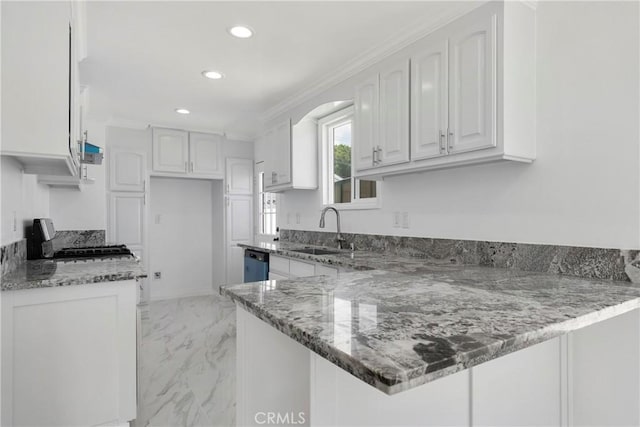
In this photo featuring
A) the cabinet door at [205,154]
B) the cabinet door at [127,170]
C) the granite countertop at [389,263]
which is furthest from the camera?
the cabinet door at [205,154]

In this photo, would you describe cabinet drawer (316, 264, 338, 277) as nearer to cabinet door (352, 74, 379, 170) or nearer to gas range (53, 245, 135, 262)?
cabinet door (352, 74, 379, 170)

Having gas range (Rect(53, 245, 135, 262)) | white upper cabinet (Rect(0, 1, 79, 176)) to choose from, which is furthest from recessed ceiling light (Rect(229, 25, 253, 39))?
gas range (Rect(53, 245, 135, 262))

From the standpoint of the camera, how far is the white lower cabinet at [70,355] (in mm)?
1637

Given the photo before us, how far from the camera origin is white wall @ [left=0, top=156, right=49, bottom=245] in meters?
1.84

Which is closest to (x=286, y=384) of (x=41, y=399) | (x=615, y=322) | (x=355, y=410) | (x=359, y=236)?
(x=355, y=410)

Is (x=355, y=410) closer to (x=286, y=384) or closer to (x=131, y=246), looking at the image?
(x=286, y=384)

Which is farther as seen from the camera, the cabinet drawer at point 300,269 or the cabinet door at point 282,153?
the cabinet door at point 282,153

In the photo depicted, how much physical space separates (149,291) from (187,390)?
295cm

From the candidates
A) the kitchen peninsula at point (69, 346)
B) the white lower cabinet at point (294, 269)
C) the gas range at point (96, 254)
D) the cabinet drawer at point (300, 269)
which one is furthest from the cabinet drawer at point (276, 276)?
the kitchen peninsula at point (69, 346)

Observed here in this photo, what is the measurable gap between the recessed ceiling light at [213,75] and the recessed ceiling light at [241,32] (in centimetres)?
70

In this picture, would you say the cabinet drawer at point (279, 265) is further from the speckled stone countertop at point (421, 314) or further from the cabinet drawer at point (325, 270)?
the speckled stone countertop at point (421, 314)

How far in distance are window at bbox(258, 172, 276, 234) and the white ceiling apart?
153 cm

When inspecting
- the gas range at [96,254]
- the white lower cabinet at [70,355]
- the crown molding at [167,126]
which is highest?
the crown molding at [167,126]

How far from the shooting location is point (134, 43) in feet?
8.39
